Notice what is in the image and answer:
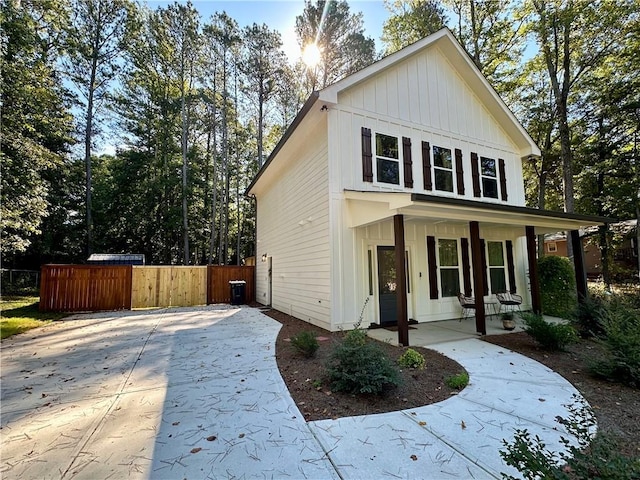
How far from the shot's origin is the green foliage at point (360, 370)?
344 centimetres

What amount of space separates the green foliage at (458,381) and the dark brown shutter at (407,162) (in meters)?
5.11

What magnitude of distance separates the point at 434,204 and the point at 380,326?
11.2 feet

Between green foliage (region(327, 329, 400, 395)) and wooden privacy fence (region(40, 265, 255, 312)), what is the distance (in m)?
10.2

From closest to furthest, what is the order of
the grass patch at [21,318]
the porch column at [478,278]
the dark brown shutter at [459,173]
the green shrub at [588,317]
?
the green shrub at [588,317] < the porch column at [478,278] < the grass patch at [21,318] < the dark brown shutter at [459,173]

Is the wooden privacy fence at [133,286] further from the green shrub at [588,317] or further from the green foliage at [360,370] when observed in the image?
the green shrub at [588,317]

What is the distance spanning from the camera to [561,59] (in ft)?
43.6

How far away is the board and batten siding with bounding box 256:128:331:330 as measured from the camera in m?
7.24

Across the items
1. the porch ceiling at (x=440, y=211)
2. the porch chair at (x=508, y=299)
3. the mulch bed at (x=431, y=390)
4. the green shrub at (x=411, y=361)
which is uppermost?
the porch ceiling at (x=440, y=211)

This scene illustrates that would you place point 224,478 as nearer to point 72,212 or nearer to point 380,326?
point 380,326

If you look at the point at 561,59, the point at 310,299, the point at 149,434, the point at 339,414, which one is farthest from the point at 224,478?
the point at 561,59

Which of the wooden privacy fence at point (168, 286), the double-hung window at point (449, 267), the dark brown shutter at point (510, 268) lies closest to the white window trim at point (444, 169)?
the double-hung window at point (449, 267)

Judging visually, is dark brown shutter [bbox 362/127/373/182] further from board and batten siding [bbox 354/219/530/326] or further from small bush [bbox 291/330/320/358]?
small bush [bbox 291/330/320/358]

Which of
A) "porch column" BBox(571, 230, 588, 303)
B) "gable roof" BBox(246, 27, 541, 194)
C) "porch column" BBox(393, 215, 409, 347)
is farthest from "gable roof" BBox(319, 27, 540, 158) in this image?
"porch column" BBox(571, 230, 588, 303)

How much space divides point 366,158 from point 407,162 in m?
1.37
